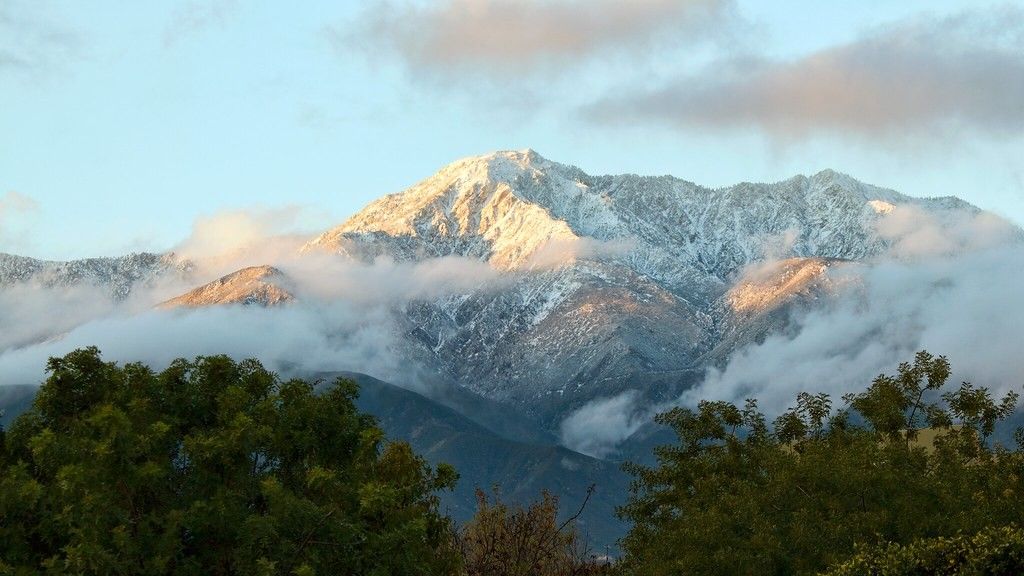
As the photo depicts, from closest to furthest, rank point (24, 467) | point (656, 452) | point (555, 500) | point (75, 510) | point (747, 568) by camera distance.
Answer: point (75, 510) < point (24, 467) < point (747, 568) < point (555, 500) < point (656, 452)

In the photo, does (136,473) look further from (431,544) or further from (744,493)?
(744,493)

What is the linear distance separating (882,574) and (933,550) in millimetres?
2046

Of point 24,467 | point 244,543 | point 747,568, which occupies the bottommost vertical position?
point 747,568

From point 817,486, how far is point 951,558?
57.5 feet

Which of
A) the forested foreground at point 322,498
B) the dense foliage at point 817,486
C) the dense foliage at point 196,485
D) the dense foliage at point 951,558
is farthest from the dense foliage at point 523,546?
the dense foliage at point 951,558

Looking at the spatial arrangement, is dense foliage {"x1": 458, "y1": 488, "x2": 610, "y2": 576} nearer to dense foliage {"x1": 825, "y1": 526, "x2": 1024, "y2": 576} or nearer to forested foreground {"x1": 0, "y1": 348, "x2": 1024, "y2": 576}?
forested foreground {"x1": 0, "y1": 348, "x2": 1024, "y2": 576}

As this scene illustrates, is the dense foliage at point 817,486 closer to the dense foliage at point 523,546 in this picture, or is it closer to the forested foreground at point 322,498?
the forested foreground at point 322,498

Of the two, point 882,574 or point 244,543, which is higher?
point 244,543

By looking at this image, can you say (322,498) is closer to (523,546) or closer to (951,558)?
(523,546)

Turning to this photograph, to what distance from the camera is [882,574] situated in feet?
158

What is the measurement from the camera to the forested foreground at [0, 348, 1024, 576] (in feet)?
155

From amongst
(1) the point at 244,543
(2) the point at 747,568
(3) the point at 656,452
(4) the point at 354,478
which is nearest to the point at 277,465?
(4) the point at 354,478

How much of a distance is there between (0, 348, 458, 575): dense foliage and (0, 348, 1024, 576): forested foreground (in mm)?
81

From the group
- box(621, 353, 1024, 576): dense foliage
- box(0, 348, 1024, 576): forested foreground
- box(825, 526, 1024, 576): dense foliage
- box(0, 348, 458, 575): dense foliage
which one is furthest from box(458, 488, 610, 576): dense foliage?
box(825, 526, 1024, 576): dense foliage
